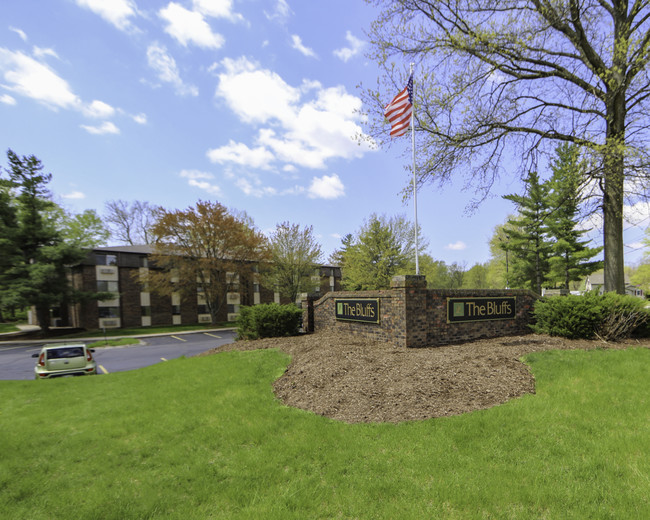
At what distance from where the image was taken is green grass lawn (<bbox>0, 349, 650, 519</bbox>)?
3240 millimetres

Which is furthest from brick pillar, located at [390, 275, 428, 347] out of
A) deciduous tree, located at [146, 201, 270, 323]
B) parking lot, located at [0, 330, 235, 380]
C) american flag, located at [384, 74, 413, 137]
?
deciduous tree, located at [146, 201, 270, 323]

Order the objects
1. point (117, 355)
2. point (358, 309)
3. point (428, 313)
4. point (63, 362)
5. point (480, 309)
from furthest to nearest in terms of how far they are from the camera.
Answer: point (117, 355) < point (63, 362) < point (358, 309) < point (480, 309) < point (428, 313)

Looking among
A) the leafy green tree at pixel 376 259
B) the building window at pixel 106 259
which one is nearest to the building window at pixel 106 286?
the building window at pixel 106 259

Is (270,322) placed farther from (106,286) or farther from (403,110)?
(106,286)

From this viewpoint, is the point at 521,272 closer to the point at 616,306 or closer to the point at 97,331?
the point at 616,306

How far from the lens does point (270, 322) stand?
14125 mm

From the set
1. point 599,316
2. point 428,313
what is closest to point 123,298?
point 428,313

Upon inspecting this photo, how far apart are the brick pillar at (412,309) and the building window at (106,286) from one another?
32951mm

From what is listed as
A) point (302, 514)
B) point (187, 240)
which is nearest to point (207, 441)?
point (302, 514)

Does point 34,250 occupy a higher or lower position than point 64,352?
higher

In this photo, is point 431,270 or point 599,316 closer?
point 599,316

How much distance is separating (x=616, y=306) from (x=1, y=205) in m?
39.9

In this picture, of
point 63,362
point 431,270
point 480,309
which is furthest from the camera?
point 431,270

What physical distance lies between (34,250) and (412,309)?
34.2 m
